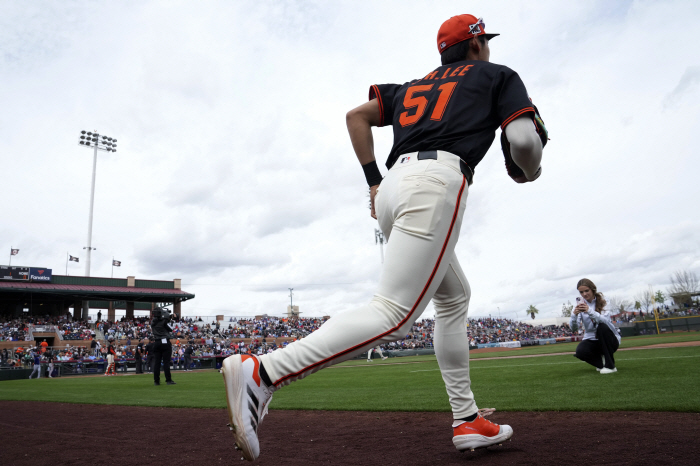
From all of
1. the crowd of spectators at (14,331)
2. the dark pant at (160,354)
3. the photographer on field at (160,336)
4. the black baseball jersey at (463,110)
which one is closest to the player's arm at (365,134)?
the black baseball jersey at (463,110)

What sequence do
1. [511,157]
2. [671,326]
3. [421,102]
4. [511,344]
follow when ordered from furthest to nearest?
[511,344]
[671,326]
[421,102]
[511,157]

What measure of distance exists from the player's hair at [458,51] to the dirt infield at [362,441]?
212cm

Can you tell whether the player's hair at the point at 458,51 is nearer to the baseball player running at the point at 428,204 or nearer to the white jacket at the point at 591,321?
the baseball player running at the point at 428,204

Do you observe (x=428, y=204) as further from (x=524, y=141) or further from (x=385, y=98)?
(x=385, y=98)

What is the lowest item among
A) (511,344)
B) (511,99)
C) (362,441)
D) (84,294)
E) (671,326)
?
(511,344)

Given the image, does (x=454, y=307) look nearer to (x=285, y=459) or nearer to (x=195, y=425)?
(x=285, y=459)

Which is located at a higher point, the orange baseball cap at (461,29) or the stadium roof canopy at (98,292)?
the stadium roof canopy at (98,292)

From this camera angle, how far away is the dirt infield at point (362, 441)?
240 centimetres

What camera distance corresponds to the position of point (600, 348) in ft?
21.6

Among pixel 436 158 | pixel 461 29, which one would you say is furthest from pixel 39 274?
pixel 436 158

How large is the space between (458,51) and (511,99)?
23.3 inches

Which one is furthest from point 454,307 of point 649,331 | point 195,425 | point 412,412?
point 649,331

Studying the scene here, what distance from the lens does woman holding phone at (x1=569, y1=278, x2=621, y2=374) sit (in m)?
6.45

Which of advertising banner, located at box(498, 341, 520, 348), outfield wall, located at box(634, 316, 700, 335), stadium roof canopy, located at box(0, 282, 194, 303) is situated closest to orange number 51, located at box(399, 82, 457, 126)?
advertising banner, located at box(498, 341, 520, 348)
